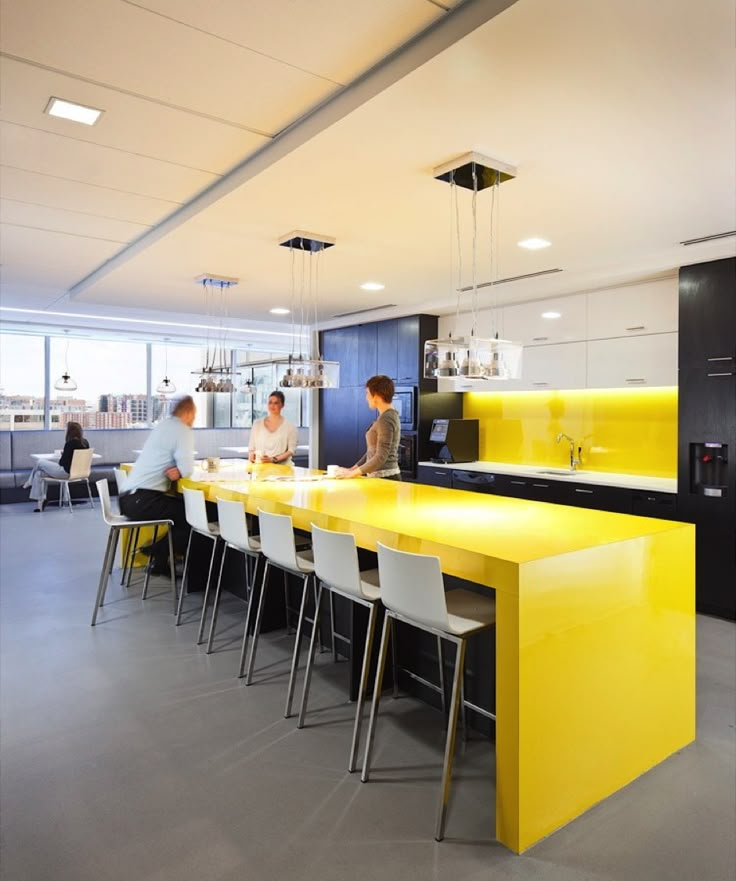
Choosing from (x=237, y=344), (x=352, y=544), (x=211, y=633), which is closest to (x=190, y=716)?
(x=211, y=633)

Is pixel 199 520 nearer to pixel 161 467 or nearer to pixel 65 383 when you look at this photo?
pixel 161 467

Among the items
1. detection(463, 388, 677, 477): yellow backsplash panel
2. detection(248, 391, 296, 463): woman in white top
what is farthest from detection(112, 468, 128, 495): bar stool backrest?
detection(463, 388, 677, 477): yellow backsplash panel

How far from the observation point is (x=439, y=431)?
21.6 feet

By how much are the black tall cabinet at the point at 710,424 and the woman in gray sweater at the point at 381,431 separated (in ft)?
6.71

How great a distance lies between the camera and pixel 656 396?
17.3ft

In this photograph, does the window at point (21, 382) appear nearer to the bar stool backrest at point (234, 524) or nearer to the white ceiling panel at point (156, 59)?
the bar stool backrest at point (234, 524)

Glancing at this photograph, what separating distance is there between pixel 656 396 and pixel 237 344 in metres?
8.07

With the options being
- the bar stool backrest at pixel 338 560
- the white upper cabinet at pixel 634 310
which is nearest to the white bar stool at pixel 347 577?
the bar stool backrest at pixel 338 560

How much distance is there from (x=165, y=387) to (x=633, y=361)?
874 centimetres

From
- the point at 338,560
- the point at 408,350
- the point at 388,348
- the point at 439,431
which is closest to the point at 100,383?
the point at 388,348

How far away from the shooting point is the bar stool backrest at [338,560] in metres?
2.54

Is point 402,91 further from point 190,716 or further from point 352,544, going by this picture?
point 190,716

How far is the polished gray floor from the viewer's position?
6.35 feet

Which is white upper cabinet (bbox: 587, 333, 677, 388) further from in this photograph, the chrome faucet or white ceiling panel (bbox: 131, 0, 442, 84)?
white ceiling panel (bbox: 131, 0, 442, 84)
